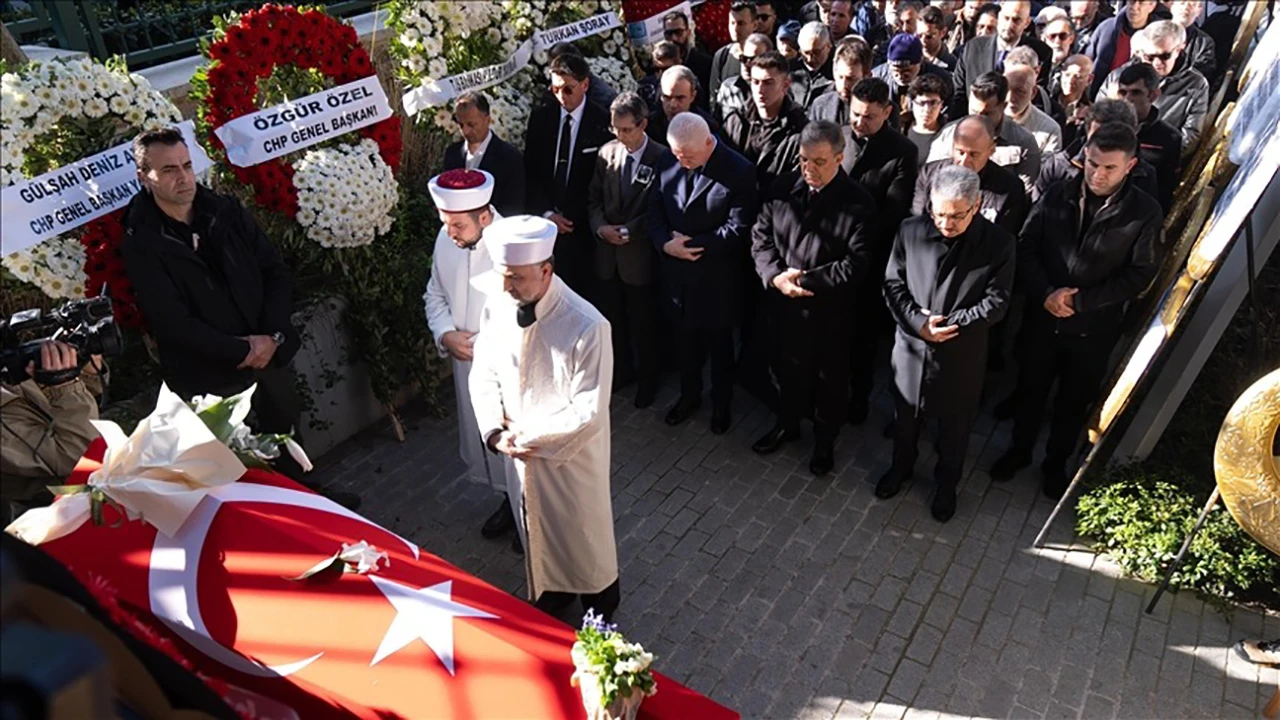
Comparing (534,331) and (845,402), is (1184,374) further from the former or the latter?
(534,331)

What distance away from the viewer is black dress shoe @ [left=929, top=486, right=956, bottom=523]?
4809 millimetres

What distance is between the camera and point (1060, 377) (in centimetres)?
492

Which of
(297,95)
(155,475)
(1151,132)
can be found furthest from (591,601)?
(1151,132)

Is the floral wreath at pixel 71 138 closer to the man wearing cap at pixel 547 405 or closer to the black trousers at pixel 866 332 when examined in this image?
the man wearing cap at pixel 547 405

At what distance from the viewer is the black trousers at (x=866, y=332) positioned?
5383mm

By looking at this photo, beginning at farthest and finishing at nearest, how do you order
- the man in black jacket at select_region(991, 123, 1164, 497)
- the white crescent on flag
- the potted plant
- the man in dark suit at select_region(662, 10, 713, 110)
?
the man in dark suit at select_region(662, 10, 713, 110), the man in black jacket at select_region(991, 123, 1164, 497), the white crescent on flag, the potted plant

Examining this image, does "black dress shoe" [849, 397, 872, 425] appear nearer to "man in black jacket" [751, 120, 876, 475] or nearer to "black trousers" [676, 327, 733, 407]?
"man in black jacket" [751, 120, 876, 475]

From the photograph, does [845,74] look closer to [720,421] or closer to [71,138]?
[720,421]

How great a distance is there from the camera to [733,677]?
3.91m

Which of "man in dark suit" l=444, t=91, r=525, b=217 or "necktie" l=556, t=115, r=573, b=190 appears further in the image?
"necktie" l=556, t=115, r=573, b=190

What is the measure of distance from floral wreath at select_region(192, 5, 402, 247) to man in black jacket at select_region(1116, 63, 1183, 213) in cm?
464

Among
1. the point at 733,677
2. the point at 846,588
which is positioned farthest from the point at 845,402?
the point at 733,677

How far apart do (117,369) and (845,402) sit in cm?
396

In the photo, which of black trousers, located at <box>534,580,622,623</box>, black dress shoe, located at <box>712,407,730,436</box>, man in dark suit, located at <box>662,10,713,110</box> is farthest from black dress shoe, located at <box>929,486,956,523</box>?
man in dark suit, located at <box>662,10,713,110</box>
